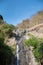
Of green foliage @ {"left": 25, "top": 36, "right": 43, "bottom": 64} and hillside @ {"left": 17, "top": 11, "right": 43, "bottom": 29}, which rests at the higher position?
hillside @ {"left": 17, "top": 11, "right": 43, "bottom": 29}

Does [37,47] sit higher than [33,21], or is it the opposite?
[33,21]

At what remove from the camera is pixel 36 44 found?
22.0 meters

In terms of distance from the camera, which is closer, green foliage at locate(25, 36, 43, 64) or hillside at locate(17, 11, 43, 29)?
green foliage at locate(25, 36, 43, 64)

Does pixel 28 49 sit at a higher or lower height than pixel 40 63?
higher

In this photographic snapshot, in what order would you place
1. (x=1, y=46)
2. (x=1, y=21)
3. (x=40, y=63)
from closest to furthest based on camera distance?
1. (x=1, y=46)
2. (x=40, y=63)
3. (x=1, y=21)

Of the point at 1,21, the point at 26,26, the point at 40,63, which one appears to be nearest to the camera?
the point at 40,63

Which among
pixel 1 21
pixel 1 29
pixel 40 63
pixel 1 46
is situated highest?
pixel 1 21

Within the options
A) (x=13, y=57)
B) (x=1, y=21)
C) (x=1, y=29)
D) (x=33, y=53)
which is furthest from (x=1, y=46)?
(x=1, y=21)

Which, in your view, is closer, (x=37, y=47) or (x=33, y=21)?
(x=37, y=47)

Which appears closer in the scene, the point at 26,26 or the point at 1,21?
the point at 1,21

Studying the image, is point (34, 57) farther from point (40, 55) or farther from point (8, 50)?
point (8, 50)

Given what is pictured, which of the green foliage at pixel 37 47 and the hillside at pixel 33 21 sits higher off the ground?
the hillside at pixel 33 21

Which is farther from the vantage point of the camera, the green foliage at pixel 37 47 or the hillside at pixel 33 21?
the hillside at pixel 33 21

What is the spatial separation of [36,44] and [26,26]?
12823 millimetres
